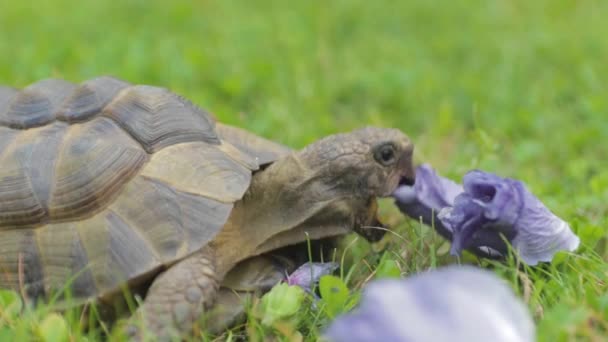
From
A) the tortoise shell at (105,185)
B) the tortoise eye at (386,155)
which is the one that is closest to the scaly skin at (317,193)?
the tortoise eye at (386,155)

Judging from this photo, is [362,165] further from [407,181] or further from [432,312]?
[432,312]

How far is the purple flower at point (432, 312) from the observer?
1.42 meters

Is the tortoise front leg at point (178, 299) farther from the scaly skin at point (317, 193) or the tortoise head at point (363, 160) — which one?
the tortoise head at point (363, 160)

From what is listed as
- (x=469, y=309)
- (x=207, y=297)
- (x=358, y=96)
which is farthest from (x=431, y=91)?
(x=469, y=309)

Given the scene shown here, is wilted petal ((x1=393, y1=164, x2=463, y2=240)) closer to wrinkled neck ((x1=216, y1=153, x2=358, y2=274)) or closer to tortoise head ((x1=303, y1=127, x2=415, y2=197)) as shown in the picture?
tortoise head ((x1=303, y1=127, x2=415, y2=197))

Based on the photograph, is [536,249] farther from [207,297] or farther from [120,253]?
[120,253]

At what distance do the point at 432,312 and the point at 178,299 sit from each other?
955 mm

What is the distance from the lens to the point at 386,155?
268cm

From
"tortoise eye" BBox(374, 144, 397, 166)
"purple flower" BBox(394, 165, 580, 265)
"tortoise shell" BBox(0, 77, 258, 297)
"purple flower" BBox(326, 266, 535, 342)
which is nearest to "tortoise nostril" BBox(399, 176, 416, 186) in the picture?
"tortoise eye" BBox(374, 144, 397, 166)

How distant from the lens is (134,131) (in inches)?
99.7

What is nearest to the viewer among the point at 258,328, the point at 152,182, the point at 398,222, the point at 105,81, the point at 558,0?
the point at 258,328

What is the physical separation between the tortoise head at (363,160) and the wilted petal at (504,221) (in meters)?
0.27

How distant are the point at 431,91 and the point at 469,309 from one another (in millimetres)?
3989

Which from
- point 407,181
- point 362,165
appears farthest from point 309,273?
point 407,181
